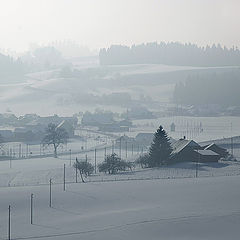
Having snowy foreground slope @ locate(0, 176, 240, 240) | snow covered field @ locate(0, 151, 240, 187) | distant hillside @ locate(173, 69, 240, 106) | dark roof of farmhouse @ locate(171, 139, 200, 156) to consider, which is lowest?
snowy foreground slope @ locate(0, 176, 240, 240)

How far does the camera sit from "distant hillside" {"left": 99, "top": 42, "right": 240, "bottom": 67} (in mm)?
91819

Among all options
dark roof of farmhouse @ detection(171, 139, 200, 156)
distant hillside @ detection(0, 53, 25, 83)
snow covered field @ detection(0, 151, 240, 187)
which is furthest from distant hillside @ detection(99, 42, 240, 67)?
snow covered field @ detection(0, 151, 240, 187)

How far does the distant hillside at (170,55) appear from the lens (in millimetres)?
91819

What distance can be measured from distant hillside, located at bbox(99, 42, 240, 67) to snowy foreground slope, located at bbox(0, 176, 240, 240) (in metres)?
76.0

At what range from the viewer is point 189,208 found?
13.1 meters

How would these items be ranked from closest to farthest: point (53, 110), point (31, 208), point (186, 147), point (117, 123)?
point (31, 208) < point (186, 147) < point (117, 123) < point (53, 110)

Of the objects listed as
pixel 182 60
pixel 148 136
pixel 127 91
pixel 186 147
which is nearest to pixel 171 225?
pixel 186 147

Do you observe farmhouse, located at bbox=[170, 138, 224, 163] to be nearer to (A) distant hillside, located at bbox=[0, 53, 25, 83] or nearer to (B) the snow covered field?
(B) the snow covered field

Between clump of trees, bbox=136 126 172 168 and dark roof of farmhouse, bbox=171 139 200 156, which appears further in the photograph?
dark roof of farmhouse, bbox=171 139 200 156

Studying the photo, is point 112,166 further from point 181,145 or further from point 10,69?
point 10,69

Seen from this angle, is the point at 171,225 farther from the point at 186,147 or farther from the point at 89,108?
the point at 89,108

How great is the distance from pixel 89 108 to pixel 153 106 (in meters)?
6.31

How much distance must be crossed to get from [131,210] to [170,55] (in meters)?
84.3

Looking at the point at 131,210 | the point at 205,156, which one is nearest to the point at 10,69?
the point at 205,156
